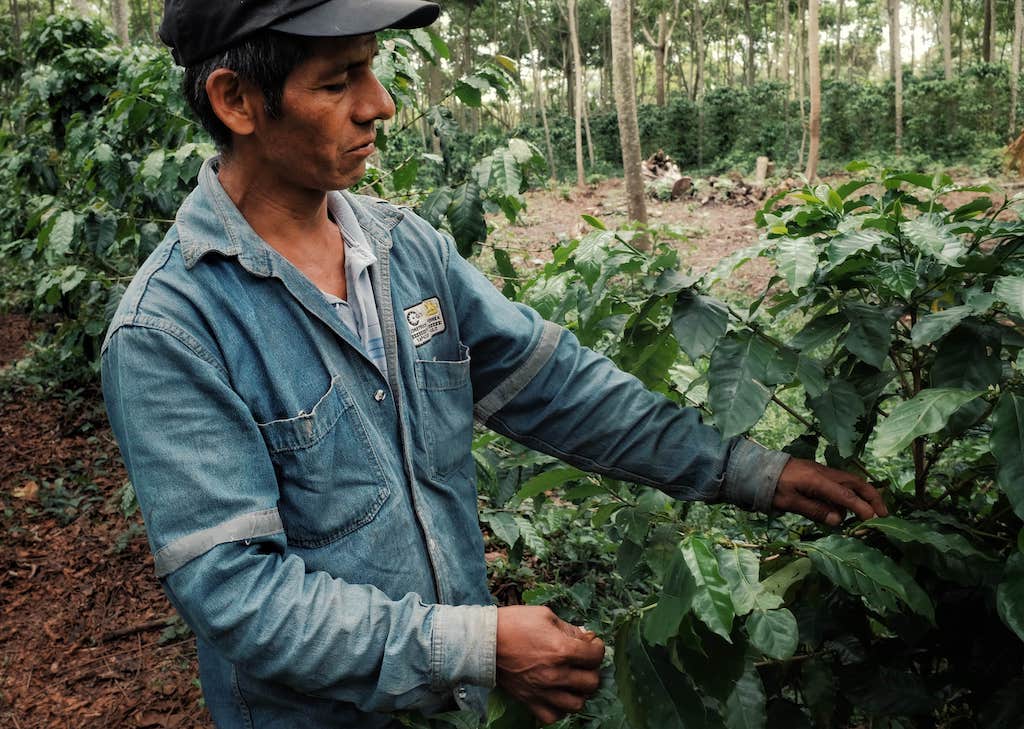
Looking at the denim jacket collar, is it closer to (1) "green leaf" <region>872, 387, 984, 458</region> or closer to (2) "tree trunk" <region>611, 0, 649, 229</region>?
(1) "green leaf" <region>872, 387, 984, 458</region>

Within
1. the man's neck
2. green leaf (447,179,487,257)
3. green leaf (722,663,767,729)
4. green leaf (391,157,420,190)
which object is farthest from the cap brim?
green leaf (391,157,420,190)

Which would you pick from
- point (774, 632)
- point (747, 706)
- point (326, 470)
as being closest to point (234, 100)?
point (326, 470)

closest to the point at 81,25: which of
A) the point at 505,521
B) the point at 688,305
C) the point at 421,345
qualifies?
the point at 505,521

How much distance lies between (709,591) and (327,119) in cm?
89

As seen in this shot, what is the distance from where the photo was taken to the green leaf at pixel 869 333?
1.28 metres

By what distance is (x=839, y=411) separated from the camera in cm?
135

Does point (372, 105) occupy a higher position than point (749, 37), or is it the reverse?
point (749, 37)

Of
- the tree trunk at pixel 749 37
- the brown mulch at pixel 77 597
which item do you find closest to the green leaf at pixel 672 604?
the brown mulch at pixel 77 597

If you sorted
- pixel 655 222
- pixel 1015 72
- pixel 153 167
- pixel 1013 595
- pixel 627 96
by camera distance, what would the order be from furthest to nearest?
1. pixel 1015 72
2. pixel 655 222
3. pixel 627 96
4. pixel 153 167
5. pixel 1013 595

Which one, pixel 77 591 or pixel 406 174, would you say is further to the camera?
pixel 77 591

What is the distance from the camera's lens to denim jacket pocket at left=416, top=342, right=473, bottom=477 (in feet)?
5.08

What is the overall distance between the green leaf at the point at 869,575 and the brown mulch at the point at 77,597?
103 inches

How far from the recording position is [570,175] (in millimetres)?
24531

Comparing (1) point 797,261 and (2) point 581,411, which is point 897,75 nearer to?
(2) point 581,411
